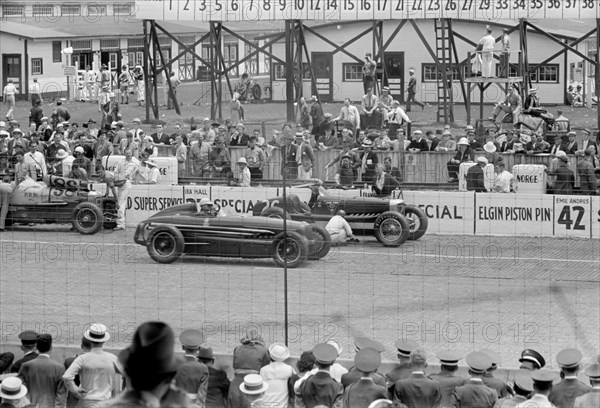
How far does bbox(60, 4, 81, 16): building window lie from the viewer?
184 ft

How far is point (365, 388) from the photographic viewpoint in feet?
30.9

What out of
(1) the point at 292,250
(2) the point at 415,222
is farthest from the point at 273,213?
(2) the point at 415,222

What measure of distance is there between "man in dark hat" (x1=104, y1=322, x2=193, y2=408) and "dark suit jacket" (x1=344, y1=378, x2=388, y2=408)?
19.9ft

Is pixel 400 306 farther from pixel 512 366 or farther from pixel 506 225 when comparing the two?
pixel 506 225

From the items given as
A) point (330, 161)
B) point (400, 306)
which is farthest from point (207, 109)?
point (400, 306)

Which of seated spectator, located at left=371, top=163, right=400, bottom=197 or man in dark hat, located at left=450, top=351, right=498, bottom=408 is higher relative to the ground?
seated spectator, located at left=371, top=163, right=400, bottom=197

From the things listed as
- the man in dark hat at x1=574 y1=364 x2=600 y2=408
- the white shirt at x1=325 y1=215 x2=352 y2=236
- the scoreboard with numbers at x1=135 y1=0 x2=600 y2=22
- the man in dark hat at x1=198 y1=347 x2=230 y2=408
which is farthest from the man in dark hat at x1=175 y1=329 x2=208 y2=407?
the scoreboard with numbers at x1=135 y1=0 x2=600 y2=22

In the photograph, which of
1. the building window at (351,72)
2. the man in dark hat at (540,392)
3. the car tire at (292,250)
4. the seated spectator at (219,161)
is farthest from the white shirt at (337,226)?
the building window at (351,72)

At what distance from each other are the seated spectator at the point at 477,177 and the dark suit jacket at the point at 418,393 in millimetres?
13600

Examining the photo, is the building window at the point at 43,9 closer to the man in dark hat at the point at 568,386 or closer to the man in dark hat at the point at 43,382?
the man in dark hat at the point at 43,382

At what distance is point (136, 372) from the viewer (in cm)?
333

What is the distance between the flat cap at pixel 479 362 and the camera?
1000 centimetres

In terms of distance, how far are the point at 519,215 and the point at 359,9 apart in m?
13.1

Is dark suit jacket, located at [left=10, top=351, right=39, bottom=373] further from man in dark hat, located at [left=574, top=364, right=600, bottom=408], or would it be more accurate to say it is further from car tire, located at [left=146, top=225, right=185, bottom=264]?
car tire, located at [left=146, top=225, right=185, bottom=264]
